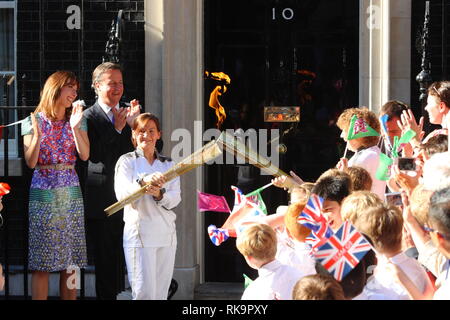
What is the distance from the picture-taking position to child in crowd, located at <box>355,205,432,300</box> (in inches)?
173

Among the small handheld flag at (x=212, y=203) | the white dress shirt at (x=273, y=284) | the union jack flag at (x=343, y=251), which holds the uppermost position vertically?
the small handheld flag at (x=212, y=203)

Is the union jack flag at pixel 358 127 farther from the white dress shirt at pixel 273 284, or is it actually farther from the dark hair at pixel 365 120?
the white dress shirt at pixel 273 284

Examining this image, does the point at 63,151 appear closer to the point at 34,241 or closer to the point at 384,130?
the point at 34,241

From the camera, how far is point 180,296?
818cm

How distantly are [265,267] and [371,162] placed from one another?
1616 mm

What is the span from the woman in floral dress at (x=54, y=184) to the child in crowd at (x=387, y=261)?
113 inches

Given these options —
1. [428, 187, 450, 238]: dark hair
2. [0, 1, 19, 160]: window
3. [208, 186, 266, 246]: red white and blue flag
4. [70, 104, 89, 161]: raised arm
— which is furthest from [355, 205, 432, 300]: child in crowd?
[0, 1, 19, 160]: window

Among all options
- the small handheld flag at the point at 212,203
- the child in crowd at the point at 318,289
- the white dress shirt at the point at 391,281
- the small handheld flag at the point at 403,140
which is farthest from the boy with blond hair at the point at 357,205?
the small handheld flag at the point at 212,203

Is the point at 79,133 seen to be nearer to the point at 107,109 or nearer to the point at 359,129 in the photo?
Result: the point at 107,109

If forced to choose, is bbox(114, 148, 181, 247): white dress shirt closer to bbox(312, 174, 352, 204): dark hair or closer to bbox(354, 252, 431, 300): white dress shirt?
bbox(312, 174, 352, 204): dark hair

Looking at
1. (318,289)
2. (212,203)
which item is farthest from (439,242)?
(212,203)

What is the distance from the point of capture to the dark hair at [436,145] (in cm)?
592

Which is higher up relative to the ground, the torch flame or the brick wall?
the brick wall
